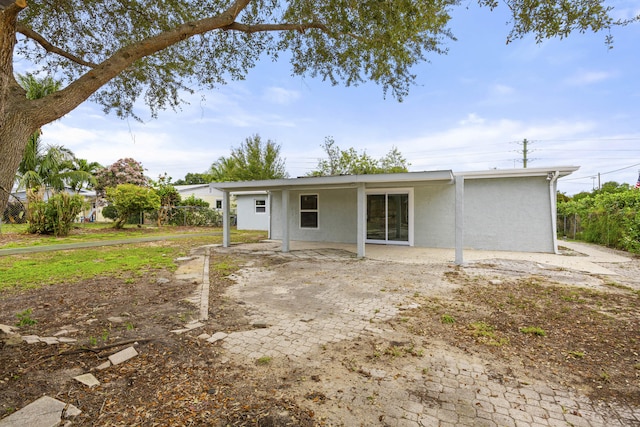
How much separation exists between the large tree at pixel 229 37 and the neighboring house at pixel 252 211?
43.1 ft

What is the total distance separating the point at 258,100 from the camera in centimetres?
1430

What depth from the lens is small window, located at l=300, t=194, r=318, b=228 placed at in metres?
13.2

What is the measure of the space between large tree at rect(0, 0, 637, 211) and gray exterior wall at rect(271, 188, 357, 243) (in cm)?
641

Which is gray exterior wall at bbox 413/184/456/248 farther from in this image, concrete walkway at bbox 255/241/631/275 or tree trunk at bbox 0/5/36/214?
tree trunk at bbox 0/5/36/214

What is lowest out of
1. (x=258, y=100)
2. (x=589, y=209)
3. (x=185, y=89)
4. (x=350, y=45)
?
(x=589, y=209)

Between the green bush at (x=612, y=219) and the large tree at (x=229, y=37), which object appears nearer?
the large tree at (x=229, y=37)

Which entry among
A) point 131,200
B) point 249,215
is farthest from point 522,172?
point 131,200

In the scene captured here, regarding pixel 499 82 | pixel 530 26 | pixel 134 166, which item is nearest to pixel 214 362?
pixel 530 26

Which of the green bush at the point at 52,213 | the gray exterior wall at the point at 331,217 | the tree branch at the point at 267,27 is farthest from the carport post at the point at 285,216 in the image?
the green bush at the point at 52,213

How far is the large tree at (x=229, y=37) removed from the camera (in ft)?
13.3

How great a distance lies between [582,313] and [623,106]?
12.7 metres

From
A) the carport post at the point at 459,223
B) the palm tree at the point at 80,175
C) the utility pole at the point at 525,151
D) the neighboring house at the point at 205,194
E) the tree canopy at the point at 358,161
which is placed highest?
the utility pole at the point at 525,151

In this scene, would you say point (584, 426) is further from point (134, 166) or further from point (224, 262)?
point (134, 166)

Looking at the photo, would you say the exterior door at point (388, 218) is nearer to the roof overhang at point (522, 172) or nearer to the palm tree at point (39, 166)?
the roof overhang at point (522, 172)
